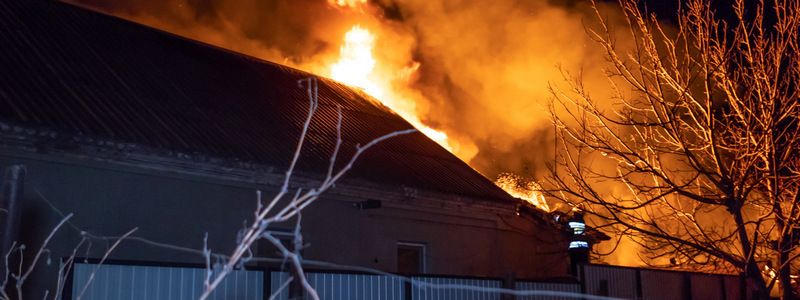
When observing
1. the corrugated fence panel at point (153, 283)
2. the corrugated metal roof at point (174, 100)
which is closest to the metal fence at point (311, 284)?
the corrugated fence panel at point (153, 283)

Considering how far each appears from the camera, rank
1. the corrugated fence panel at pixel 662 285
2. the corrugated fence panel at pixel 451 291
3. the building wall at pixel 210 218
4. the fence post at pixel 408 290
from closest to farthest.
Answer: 1. the building wall at pixel 210 218
2. the fence post at pixel 408 290
3. the corrugated fence panel at pixel 451 291
4. the corrugated fence panel at pixel 662 285

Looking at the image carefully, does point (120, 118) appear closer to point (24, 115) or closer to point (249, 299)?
point (24, 115)

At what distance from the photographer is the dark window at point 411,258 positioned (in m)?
13.1

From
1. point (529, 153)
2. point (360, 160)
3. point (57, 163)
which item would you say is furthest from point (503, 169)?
point (57, 163)

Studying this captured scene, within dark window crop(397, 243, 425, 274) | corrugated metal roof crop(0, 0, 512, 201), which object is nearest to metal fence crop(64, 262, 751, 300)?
corrugated metal roof crop(0, 0, 512, 201)

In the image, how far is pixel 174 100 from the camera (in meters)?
11.2

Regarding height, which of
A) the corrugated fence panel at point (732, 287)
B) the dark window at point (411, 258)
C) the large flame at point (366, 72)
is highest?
the large flame at point (366, 72)

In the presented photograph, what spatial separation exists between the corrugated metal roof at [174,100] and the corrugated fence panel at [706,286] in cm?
390

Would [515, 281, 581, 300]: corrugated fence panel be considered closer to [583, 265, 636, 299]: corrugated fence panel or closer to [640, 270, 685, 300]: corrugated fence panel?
[583, 265, 636, 299]: corrugated fence panel

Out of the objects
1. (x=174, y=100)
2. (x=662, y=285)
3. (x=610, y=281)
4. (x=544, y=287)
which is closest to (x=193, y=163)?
(x=174, y=100)

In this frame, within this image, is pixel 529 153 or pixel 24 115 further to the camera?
pixel 529 153

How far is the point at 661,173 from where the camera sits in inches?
369

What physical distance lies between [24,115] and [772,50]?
8436 millimetres

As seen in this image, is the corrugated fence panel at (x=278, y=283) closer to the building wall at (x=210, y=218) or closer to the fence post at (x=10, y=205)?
the building wall at (x=210, y=218)
